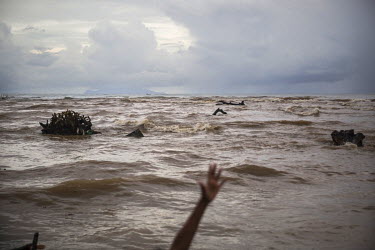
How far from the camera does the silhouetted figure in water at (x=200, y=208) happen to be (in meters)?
1.57

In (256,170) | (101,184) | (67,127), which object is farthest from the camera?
(67,127)

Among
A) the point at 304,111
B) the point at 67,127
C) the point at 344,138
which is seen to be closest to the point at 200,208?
the point at 344,138

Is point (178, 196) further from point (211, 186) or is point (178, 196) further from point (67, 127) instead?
point (67, 127)

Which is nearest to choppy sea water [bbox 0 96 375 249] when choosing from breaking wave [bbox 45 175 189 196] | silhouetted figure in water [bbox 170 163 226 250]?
breaking wave [bbox 45 175 189 196]

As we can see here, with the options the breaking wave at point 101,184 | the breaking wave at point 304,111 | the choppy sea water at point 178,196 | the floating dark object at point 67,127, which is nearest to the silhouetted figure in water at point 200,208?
the choppy sea water at point 178,196

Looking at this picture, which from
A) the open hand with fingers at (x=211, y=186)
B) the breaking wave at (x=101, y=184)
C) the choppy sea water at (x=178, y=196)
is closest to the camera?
the open hand with fingers at (x=211, y=186)

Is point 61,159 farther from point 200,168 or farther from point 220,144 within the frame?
point 220,144

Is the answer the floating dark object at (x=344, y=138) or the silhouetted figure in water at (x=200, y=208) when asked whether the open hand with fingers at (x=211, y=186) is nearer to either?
the silhouetted figure in water at (x=200, y=208)

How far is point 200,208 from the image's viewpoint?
1635mm

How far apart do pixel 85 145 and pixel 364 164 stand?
7.67m

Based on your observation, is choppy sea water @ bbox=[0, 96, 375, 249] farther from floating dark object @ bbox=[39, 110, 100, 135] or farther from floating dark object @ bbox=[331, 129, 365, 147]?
floating dark object @ bbox=[39, 110, 100, 135]

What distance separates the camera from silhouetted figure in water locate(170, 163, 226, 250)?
1.57 metres

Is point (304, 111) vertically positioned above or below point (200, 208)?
above

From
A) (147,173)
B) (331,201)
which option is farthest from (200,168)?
(331,201)
